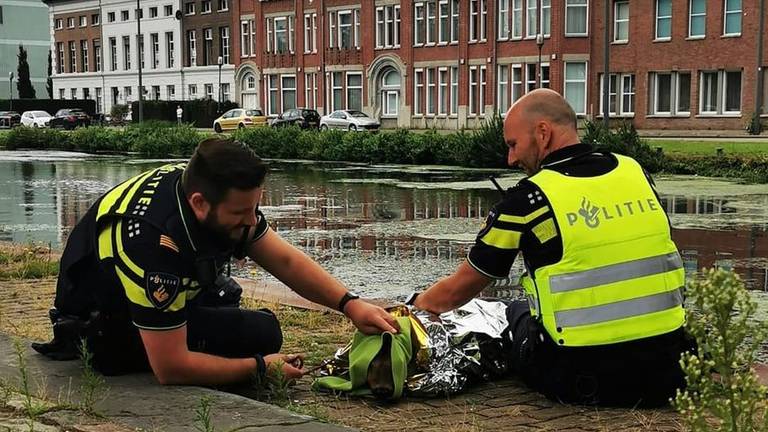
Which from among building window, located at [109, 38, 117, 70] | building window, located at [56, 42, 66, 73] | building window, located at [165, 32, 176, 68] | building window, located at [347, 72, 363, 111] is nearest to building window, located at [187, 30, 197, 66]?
building window, located at [165, 32, 176, 68]

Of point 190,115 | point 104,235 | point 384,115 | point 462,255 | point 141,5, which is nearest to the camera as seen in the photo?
point 104,235

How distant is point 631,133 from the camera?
2373 cm

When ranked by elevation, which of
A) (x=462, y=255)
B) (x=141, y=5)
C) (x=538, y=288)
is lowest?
(x=462, y=255)

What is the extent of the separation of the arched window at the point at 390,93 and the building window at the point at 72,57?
138ft

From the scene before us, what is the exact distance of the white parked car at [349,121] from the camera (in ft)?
177

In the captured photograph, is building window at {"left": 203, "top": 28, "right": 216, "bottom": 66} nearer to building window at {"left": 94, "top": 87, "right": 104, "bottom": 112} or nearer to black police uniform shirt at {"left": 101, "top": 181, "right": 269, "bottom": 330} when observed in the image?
building window at {"left": 94, "top": 87, "right": 104, "bottom": 112}

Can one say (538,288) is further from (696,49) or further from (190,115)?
(190,115)

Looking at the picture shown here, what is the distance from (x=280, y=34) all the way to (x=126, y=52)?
76.0 ft

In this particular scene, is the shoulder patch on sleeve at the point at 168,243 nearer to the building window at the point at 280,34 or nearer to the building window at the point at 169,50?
the building window at the point at 280,34

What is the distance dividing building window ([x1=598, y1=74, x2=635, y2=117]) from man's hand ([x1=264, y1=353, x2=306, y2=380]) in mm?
45603

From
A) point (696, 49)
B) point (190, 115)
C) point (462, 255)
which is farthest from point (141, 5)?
point (462, 255)

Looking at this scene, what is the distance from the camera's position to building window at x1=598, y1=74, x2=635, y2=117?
49250mm

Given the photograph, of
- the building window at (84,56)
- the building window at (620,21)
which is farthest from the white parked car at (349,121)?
the building window at (84,56)

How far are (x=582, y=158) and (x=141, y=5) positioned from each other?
84.4 meters
